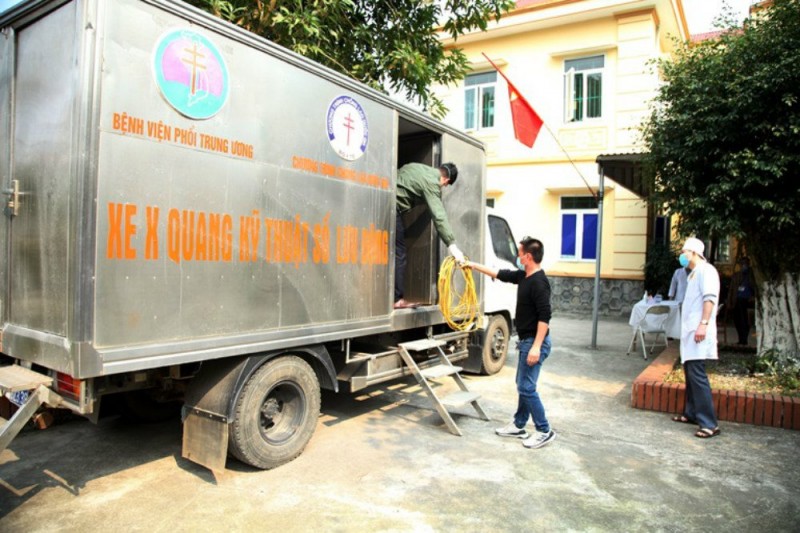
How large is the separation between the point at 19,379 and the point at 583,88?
46.0 ft

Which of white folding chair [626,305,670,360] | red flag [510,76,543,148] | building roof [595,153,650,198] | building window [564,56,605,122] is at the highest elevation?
building window [564,56,605,122]

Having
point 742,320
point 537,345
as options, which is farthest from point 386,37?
point 742,320

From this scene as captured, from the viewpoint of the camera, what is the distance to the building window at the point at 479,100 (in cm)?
1546

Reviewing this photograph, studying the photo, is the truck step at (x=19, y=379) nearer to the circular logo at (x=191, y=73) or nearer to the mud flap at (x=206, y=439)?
the mud flap at (x=206, y=439)

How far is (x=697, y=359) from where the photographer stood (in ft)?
16.1

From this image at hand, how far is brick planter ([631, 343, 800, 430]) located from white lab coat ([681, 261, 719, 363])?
653 millimetres

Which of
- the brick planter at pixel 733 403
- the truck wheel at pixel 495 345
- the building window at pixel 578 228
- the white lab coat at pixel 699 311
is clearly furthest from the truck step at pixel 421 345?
the building window at pixel 578 228

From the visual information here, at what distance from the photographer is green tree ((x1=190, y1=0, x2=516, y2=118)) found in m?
6.22

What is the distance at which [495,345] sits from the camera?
7184 mm

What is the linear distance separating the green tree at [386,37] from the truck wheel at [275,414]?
3.85 m

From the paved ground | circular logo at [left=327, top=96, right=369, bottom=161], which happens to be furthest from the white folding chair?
circular logo at [left=327, top=96, right=369, bottom=161]

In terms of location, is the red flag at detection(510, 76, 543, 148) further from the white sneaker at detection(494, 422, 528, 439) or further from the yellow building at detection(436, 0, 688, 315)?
the white sneaker at detection(494, 422, 528, 439)

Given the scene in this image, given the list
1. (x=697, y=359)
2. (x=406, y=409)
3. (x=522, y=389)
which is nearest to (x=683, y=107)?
(x=697, y=359)

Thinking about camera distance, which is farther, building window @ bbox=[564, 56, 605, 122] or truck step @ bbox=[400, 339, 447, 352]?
building window @ bbox=[564, 56, 605, 122]
